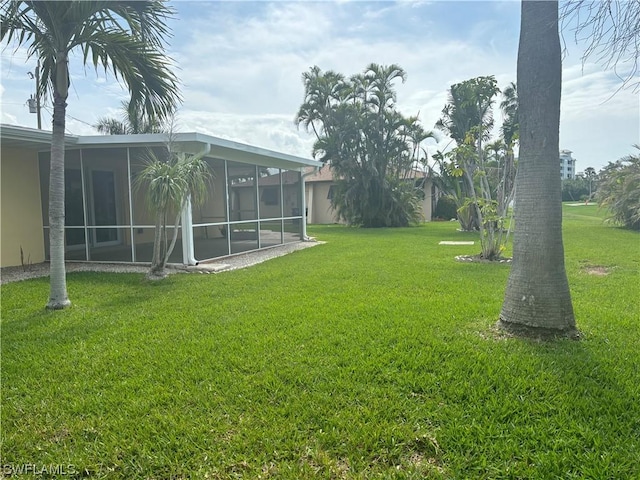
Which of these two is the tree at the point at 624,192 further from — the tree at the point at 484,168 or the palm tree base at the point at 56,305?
the palm tree base at the point at 56,305

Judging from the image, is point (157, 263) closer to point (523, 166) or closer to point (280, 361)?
point (280, 361)

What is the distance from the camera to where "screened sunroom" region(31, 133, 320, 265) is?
910cm

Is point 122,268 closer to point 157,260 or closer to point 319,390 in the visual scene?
point 157,260

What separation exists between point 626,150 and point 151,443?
69.3ft

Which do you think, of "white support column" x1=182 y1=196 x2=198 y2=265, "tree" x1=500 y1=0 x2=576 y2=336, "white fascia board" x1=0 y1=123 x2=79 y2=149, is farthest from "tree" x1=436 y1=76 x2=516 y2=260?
"white fascia board" x1=0 y1=123 x2=79 y2=149

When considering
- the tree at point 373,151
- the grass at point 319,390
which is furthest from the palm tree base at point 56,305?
the tree at point 373,151

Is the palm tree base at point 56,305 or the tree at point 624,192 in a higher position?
the tree at point 624,192

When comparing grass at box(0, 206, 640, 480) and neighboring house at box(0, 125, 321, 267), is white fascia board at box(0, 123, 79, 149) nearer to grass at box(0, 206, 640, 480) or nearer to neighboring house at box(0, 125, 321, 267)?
neighboring house at box(0, 125, 321, 267)

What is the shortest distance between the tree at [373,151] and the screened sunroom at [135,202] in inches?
405

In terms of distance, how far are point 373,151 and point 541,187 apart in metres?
Result: 17.8

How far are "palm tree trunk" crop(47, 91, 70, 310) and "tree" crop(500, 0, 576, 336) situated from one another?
18.8 feet

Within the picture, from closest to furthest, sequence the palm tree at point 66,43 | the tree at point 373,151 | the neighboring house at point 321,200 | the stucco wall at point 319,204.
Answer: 1. the palm tree at point 66,43
2. the tree at point 373,151
3. the neighboring house at point 321,200
4. the stucco wall at point 319,204

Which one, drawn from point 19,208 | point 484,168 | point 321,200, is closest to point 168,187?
point 19,208

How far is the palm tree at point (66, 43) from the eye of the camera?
5.23m
